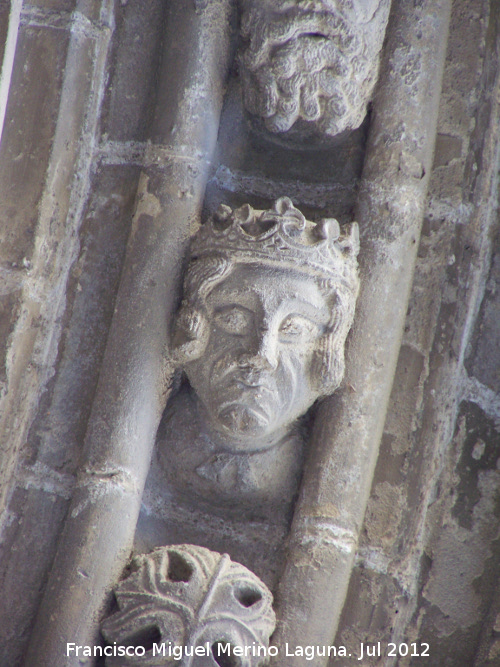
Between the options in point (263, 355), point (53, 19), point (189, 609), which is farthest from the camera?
point (53, 19)

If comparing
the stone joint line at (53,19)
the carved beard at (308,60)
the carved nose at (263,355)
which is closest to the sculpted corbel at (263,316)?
the carved nose at (263,355)

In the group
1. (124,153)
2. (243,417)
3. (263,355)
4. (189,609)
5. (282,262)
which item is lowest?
(189,609)

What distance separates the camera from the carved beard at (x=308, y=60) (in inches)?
69.0

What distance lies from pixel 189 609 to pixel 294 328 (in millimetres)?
685

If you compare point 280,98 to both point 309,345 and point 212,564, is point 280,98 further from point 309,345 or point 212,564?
point 212,564

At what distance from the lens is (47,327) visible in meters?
1.90

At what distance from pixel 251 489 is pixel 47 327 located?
0.70 meters

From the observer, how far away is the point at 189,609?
5.01ft

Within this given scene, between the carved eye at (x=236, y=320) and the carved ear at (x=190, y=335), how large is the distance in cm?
6

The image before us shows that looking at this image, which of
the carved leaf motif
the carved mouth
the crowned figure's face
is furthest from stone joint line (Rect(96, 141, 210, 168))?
the carved leaf motif

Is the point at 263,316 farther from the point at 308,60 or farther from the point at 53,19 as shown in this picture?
the point at 53,19

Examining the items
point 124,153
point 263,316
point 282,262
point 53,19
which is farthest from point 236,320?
point 53,19

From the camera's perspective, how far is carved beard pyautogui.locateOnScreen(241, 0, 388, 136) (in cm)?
175

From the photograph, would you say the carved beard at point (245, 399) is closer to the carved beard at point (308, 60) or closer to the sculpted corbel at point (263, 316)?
the sculpted corbel at point (263, 316)
